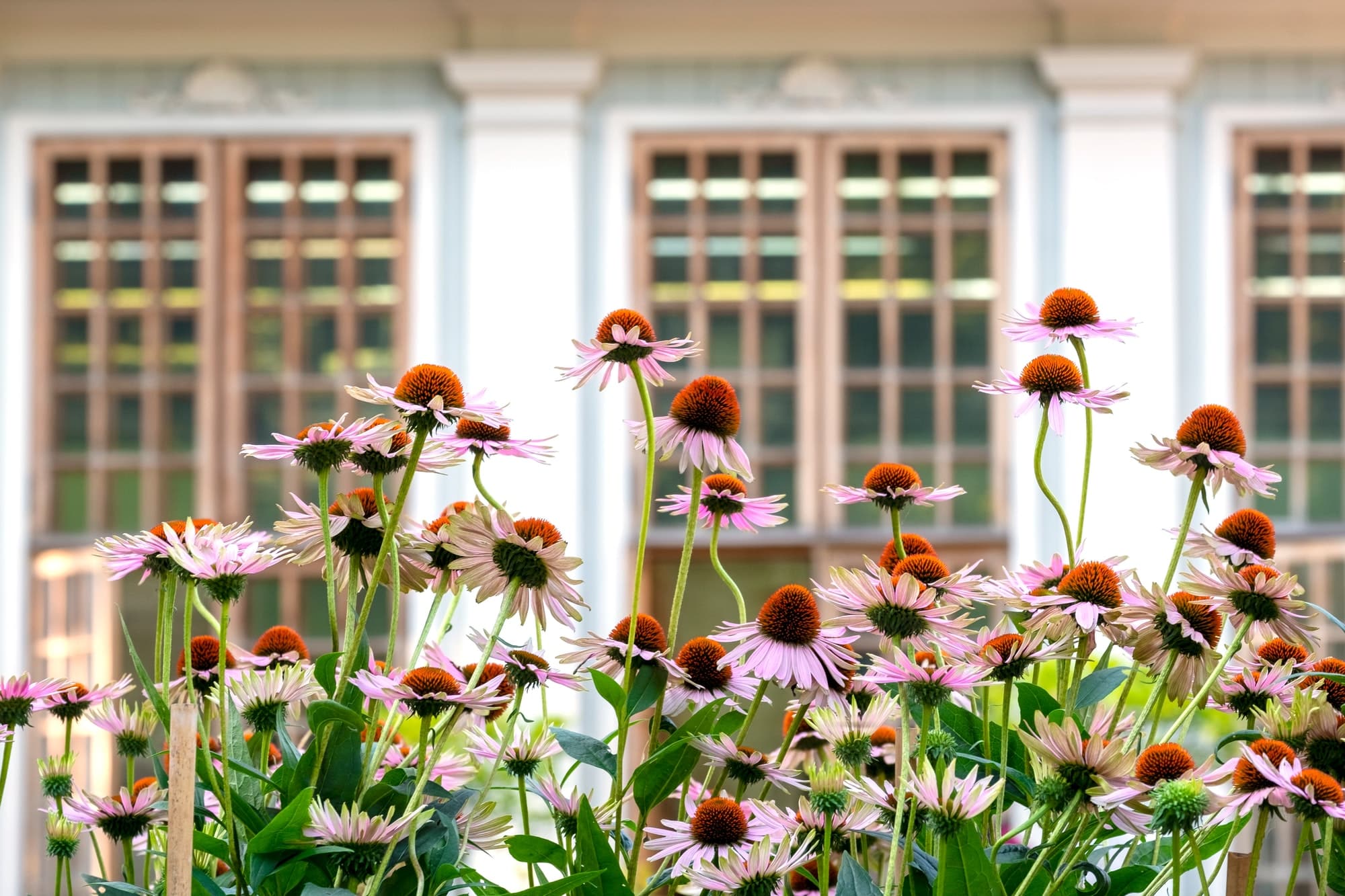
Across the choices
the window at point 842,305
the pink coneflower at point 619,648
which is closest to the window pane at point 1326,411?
the window at point 842,305

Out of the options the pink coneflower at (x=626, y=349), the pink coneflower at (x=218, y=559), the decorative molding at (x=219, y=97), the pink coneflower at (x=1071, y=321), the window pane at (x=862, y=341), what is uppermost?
the decorative molding at (x=219, y=97)

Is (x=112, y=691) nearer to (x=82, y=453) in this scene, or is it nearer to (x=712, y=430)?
(x=712, y=430)

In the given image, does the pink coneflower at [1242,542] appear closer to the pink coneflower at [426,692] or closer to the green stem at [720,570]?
the green stem at [720,570]

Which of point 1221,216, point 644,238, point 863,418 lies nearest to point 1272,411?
point 1221,216

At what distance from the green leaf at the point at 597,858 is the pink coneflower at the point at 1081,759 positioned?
0.21m

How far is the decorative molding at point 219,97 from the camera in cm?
521

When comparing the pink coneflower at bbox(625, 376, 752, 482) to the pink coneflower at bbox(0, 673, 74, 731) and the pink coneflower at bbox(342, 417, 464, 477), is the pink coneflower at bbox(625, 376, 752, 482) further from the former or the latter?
the pink coneflower at bbox(0, 673, 74, 731)

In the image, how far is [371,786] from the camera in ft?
2.49

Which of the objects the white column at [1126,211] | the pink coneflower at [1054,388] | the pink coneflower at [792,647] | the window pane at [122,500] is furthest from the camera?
the window pane at [122,500]

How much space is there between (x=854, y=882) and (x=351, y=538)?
0.34 m

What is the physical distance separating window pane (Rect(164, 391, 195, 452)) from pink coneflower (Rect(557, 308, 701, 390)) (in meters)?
4.71

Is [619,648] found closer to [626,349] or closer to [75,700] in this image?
[626,349]

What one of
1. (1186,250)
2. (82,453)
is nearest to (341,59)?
(82,453)

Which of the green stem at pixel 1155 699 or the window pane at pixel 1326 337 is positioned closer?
the green stem at pixel 1155 699
